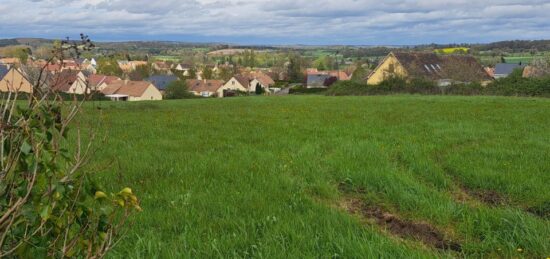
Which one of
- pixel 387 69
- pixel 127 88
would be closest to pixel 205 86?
pixel 127 88

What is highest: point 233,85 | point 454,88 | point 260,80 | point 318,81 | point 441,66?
point 441,66

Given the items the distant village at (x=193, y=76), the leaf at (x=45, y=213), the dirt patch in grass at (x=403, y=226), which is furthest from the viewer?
the dirt patch in grass at (x=403, y=226)

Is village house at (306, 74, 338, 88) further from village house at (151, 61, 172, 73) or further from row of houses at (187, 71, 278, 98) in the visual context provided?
village house at (151, 61, 172, 73)

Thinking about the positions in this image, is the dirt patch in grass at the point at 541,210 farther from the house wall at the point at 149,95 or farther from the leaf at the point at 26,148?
the house wall at the point at 149,95

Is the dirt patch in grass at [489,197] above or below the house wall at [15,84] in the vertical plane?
below

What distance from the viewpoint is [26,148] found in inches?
85.4

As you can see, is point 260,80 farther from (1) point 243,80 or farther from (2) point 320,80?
(2) point 320,80

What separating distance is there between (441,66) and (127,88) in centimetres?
4884

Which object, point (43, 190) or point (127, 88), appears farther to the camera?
point (127, 88)

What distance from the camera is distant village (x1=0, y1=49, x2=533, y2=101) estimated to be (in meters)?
2.73

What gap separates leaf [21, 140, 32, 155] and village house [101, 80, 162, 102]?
75.4m

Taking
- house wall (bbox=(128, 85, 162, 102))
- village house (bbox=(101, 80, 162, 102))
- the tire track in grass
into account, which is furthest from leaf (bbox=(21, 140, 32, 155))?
house wall (bbox=(128, 85, 162, 102))

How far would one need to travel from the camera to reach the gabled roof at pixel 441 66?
58000 mm

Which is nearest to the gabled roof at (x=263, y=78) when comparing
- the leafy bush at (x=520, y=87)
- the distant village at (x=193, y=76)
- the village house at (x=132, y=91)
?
the distant village at (x=193, y=76)
